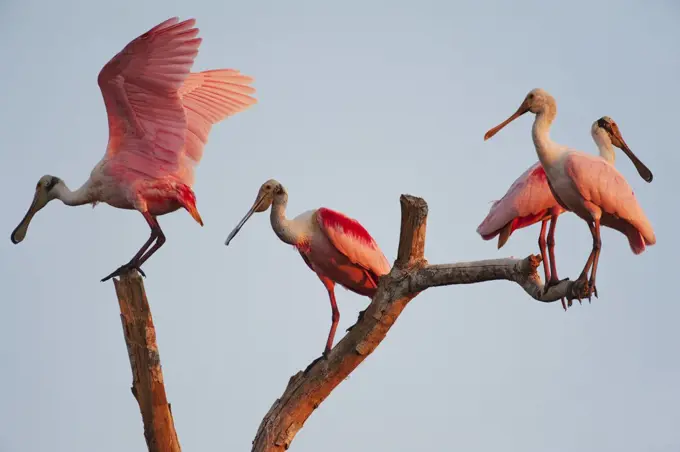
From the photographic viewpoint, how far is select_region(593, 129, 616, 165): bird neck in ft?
42.1

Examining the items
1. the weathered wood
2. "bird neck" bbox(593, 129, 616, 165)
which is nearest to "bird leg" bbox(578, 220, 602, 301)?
"bird neck" bbox(593, 129, 616, 165)

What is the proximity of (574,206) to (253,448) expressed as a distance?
12.2ft

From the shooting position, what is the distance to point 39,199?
596 inches

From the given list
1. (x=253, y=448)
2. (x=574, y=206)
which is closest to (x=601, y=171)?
(x=574, y=206)

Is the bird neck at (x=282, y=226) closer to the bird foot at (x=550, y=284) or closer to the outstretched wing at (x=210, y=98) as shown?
the outstretched wing at (x=210, y=98)

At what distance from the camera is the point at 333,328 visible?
42.8 ft

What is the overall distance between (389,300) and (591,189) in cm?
204

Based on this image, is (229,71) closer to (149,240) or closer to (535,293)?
(149,240)

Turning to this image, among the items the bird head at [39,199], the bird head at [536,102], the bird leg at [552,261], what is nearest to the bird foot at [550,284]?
the bird leg at [552,261]

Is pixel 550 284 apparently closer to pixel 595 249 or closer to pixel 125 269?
pixel 595 249

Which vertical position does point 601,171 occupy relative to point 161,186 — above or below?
below

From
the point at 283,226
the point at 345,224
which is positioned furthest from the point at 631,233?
the point at 283,226

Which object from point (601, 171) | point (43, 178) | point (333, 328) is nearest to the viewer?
point (601, 171)

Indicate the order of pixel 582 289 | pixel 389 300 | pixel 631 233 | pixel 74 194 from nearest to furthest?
pixel 582 289
pixel 389 300
pixel 631 233
pixel 74 194
